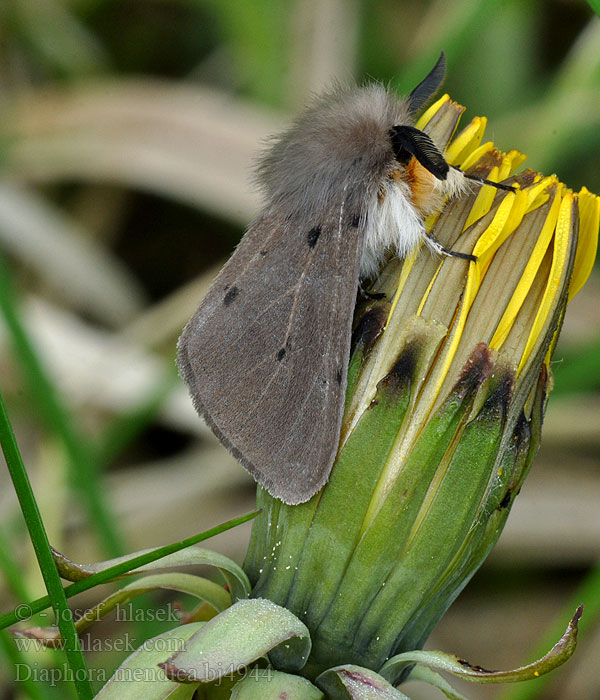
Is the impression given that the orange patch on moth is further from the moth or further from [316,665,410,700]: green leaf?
[316,665,410,700]: green leaf

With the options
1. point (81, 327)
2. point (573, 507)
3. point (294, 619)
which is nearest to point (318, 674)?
point (294, 619)

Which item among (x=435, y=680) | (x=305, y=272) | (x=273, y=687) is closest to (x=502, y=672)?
(x=435, y=680)

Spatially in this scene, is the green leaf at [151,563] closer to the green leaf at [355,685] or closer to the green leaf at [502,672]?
A: the green leaf at [355,685]

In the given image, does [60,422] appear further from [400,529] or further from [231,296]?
[400,529]

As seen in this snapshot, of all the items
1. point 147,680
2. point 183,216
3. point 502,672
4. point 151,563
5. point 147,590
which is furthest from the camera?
point 183,216

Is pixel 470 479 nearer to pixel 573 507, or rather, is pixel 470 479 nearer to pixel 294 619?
Answer: pixel 294 619

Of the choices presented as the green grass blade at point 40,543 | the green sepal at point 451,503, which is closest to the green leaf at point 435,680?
the green sepal at point 451,503

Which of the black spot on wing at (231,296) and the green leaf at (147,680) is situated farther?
the black spot on wing at (231,296)
